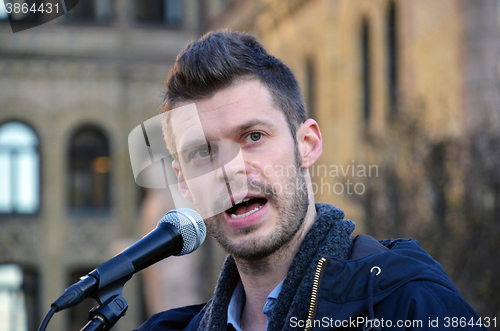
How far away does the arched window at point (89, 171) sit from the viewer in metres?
20.8

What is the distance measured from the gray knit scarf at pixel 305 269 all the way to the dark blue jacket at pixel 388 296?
116mm

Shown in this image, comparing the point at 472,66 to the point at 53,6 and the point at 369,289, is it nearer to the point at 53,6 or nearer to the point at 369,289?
the point at 53,6

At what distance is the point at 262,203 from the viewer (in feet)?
8.35

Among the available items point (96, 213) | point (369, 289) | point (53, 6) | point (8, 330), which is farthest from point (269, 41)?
point (369, 289)

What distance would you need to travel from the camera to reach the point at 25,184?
2058 cm

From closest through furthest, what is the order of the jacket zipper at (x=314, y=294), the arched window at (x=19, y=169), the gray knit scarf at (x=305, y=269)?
the jacket zipper at (x=314, y=294)
the gray knit scarf at (x=305, y=269)
the arched window at (x=19, y=169)

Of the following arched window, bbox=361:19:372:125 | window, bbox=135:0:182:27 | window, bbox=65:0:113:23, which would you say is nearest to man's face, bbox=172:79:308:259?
arched window, bbox=361:19:372:125

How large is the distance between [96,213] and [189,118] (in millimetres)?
18609

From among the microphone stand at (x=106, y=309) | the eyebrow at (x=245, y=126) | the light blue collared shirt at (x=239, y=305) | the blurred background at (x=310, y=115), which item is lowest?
the blurred background at (x=310, y=115)

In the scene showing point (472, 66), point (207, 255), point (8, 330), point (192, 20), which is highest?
point (472, 66)

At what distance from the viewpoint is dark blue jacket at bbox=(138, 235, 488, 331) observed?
2070mm

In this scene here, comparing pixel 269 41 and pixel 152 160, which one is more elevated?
pixel 152 160

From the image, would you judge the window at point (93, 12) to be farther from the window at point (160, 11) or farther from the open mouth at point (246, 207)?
the open mouth at point (246, 207)

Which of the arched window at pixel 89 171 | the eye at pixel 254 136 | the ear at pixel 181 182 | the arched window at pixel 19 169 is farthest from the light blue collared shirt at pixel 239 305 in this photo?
the arched window at pixel 19 169
